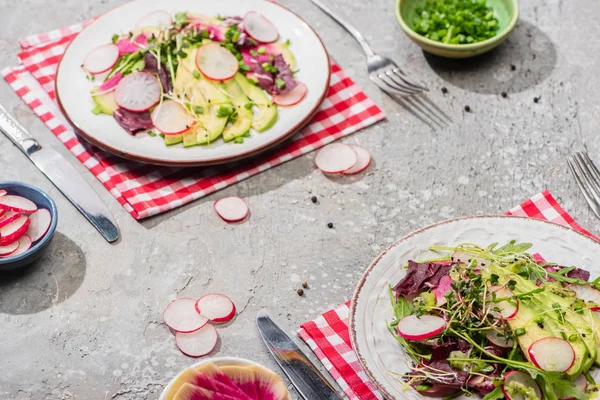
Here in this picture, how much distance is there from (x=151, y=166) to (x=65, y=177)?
31cm

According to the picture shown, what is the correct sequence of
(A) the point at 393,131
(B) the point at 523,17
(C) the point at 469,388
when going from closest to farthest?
(C) the point at 469,388 < (A) the point at 393,131 < (B) the point at 523,17

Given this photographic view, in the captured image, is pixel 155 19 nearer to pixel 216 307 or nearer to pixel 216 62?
pixel 216 62

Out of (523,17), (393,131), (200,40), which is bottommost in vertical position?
(523,17)

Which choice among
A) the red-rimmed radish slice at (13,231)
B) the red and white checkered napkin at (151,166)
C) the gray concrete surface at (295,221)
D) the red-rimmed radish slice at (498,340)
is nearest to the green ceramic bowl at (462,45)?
the gray concrete surface at (295,221)

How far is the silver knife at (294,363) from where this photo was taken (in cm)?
210

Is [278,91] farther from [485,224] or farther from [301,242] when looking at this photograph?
[485,224]

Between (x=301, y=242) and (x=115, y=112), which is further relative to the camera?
(x=115, y=112)

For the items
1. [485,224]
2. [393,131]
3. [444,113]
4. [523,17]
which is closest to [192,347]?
[485,224]

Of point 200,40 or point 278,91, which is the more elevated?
point 200,40

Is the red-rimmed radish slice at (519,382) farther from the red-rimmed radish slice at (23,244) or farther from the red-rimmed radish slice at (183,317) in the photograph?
the red-rimmed radish slice at (23,244)

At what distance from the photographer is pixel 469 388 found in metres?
1.97

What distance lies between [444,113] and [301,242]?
86 cm

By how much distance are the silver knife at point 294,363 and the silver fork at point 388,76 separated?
1167mm

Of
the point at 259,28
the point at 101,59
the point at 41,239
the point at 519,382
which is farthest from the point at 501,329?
the point at 101,59
